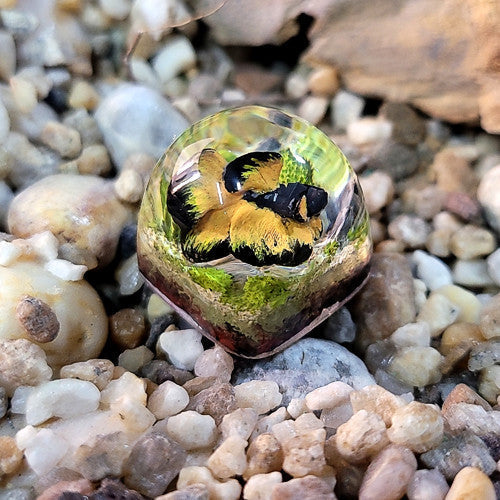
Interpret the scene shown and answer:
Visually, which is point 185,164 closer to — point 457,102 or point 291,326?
point 291,326

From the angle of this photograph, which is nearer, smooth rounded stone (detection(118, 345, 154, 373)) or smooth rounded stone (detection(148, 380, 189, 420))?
smooth rounded stone (detection(148, 380, 189, 420))

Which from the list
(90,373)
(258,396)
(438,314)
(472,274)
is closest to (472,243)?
(472,274)

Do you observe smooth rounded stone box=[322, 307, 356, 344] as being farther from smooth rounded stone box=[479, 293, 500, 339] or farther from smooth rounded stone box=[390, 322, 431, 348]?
smooth rounded stone box=[479, 293, 500, 339]

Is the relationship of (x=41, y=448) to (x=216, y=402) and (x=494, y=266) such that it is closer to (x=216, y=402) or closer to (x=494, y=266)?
(x=216, y=402)

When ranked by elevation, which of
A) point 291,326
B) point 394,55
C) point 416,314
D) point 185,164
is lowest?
point 416,314

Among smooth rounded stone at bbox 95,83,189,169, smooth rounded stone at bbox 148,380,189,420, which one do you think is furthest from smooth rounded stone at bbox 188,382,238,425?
smooth rounded stone at bbox 95,83,189,169

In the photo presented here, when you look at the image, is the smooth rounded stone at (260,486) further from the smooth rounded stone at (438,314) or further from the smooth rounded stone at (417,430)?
the smooth rounded stone at (438,314)

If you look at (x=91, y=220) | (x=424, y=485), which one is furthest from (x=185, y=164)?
(x=424, y=485)
